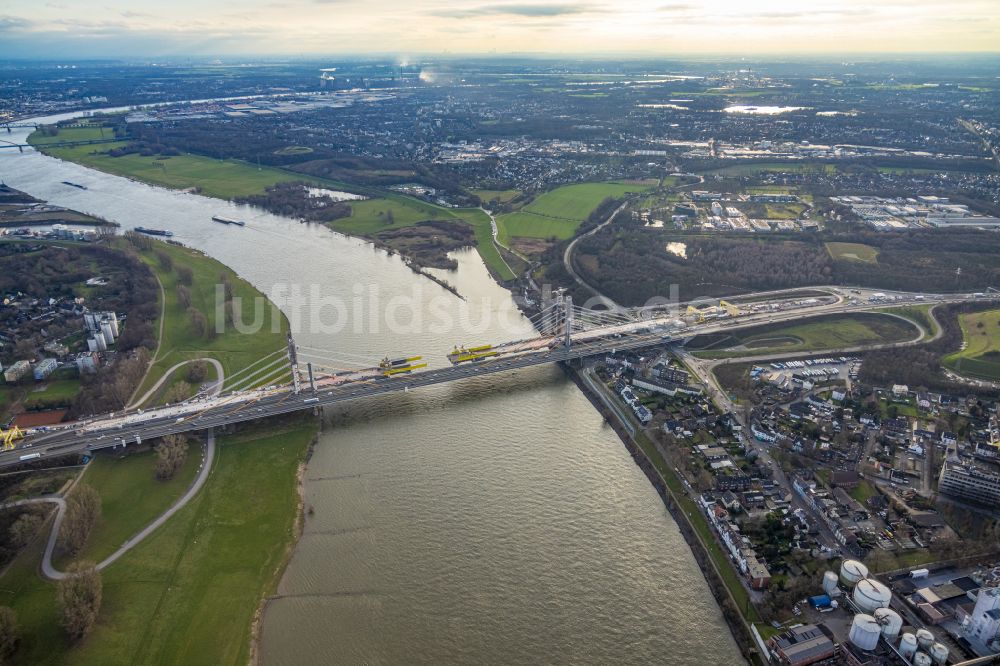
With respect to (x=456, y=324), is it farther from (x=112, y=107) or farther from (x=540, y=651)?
(x=112, y=107)

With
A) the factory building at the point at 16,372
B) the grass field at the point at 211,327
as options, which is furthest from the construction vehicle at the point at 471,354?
the factory building at the point at 16,372

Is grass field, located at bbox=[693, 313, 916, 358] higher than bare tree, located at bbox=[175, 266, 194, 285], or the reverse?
bare tree, located at bbox=[175, 266, 194, 285]

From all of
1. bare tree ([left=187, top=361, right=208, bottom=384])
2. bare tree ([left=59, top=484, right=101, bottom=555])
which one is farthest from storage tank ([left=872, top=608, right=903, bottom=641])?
bare tree ([left=187, top=361, right=208, bottom=384])

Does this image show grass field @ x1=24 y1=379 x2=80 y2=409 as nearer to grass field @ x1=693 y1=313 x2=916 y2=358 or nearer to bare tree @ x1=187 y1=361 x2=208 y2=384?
bare tree @ x1=187 y1=361 x2=208 y2=384

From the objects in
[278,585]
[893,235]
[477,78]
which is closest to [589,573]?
[278,585]

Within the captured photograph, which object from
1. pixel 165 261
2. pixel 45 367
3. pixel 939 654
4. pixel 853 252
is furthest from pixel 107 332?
pixel 853 252

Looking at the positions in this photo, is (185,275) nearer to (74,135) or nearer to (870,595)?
(870,595)
